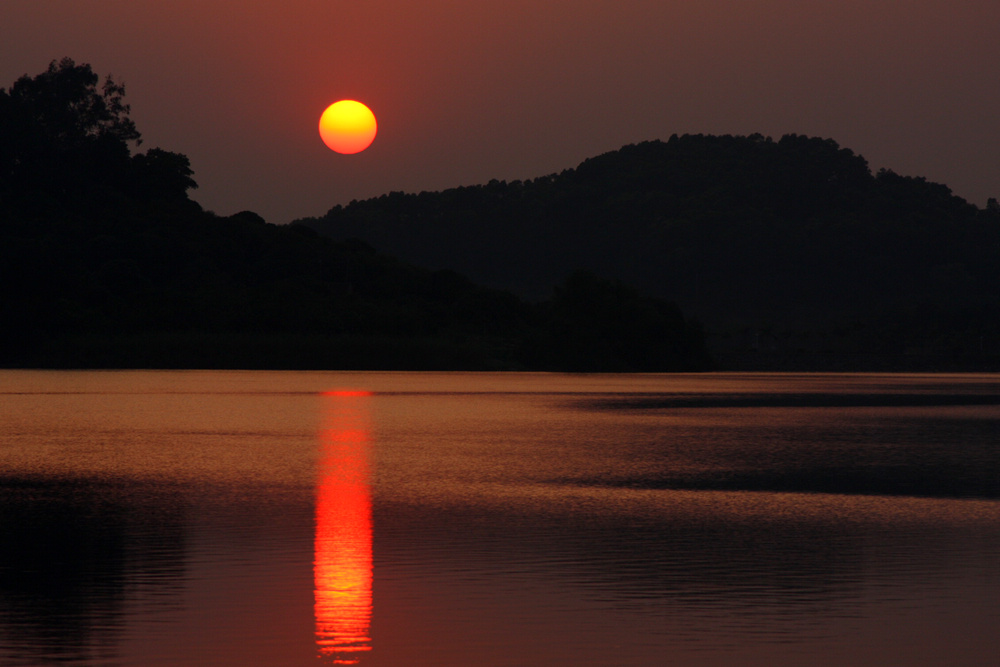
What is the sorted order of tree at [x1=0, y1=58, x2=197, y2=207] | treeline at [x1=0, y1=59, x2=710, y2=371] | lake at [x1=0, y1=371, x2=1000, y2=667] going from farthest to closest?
tree at [x1=0, y1=58, x2=197, y2=207] < treeline at [x1=0, y1=59, x2=710, y2=371] < lake at [x1=0, y1=371, x2=1000, y2=667]

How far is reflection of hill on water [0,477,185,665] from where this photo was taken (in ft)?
44.0

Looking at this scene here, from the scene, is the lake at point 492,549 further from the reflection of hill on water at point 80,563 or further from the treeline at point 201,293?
the treeline at point 201,293

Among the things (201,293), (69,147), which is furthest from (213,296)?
(69,147)

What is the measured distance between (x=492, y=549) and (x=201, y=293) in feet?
452

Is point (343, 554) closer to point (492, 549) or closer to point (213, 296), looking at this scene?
point (492, 549)

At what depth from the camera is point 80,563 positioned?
17.8 m

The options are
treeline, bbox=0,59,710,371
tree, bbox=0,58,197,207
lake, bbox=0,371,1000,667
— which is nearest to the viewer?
lake, bbox=0,371,1000,667

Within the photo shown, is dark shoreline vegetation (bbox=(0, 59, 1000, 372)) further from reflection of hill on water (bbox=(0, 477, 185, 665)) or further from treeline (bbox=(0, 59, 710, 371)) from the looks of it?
reflection of hill on water (bbox=(0, 477, 185, 665))

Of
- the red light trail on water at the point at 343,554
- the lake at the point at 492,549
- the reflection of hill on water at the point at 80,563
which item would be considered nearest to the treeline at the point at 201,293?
the lake at the point at 492,549

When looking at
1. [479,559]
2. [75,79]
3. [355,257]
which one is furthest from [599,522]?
[75,79]

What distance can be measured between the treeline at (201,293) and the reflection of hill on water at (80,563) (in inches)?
4254

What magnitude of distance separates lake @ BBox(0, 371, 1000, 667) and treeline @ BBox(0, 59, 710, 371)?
307ft

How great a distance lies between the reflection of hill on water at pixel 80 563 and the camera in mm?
13398

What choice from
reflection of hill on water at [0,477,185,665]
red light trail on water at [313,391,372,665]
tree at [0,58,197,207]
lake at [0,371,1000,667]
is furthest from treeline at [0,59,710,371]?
reflection of hill on water at [0,477,185,665]
